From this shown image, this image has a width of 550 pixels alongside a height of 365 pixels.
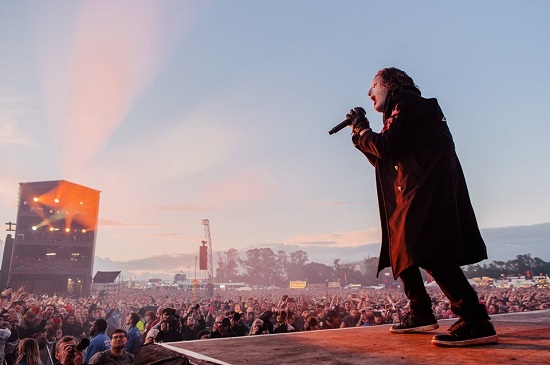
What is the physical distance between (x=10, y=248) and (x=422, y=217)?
41.3 meters

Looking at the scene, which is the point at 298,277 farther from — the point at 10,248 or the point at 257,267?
the point at 10,248

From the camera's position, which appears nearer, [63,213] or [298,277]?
[63,213]

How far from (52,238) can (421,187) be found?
4178 cm

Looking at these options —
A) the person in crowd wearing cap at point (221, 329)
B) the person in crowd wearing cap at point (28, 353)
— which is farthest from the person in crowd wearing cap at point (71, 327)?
the person in crowd wearing cap at point (221, 329)

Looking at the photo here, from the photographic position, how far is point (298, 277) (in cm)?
11744

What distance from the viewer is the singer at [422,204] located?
184 centimetres

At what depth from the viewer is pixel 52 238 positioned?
119ft

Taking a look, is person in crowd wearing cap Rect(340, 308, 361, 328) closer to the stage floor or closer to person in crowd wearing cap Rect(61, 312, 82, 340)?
person in crowd wearing cap Rect(61, 312, 82, 340)

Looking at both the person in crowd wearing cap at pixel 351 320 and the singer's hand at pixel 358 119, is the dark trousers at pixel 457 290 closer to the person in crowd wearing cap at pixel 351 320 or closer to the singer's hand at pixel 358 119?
the singer's hand at pixel 358 119

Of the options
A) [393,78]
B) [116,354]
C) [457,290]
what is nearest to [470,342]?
[457,290]

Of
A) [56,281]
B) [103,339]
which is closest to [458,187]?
[103,339]

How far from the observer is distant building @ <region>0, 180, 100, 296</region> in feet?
111

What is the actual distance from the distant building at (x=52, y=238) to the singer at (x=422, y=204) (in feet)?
127

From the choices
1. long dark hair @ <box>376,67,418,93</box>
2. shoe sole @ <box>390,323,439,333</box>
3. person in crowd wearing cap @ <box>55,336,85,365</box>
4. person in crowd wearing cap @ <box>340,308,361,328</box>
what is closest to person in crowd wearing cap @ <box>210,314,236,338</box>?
person in crowd wearing cap @ <box>55,336,85,365</box>
